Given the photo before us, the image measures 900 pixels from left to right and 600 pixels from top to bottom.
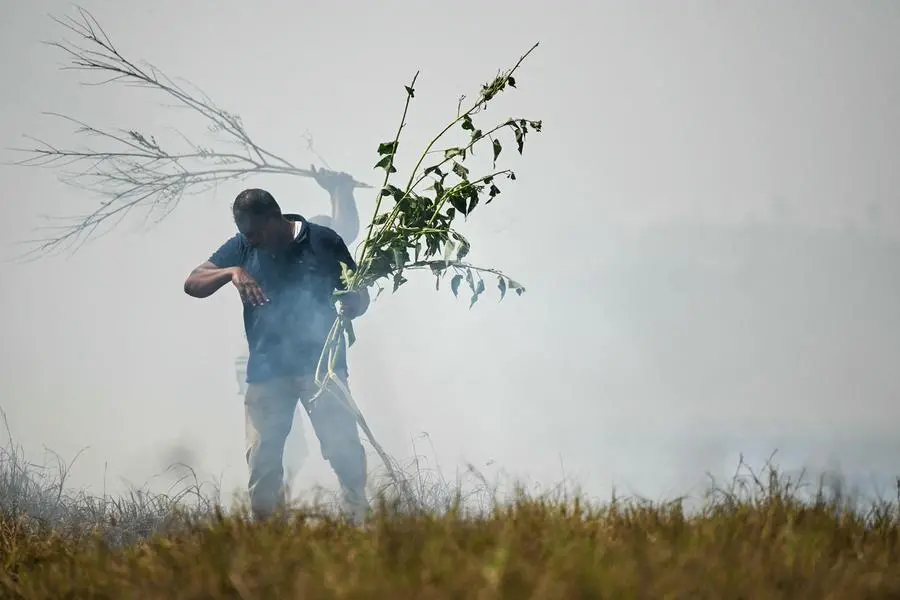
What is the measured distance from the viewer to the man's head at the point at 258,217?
3.00 m

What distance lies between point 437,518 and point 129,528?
1.57 meters

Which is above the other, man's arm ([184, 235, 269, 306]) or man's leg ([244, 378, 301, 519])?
man's arm ([184, 235, 269, 306])

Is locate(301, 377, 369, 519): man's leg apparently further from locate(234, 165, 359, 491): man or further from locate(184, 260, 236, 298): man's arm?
locate(234, 165, 359, 491): man

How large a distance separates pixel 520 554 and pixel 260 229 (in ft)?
5.45

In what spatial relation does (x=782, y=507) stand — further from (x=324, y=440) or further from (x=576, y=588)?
(x=324, y=440)

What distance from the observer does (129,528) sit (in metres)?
3.15

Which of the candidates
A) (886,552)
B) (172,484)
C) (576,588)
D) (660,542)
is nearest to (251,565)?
(576,588)

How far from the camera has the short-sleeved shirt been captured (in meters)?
3.03

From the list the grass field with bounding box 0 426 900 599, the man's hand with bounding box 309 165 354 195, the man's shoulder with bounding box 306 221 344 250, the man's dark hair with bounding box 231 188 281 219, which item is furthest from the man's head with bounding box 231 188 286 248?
the grass field with bounding box 0 426 900 599

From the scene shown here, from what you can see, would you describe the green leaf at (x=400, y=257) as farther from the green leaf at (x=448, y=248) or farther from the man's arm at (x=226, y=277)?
the man's arm at (x=226, y=277)

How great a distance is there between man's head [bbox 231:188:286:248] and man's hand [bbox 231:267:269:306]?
18cm

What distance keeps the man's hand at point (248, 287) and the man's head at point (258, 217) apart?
18 centimetres

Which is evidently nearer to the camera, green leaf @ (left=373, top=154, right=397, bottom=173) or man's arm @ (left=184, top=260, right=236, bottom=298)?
green leaf @ (left=373, top=154, right=397, bottom=173)

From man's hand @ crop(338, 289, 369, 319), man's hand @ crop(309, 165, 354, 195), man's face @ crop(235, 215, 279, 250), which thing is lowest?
man's hand @ crop(338, 289, 369, 319)
